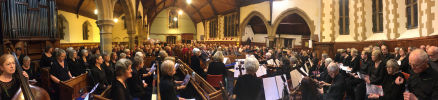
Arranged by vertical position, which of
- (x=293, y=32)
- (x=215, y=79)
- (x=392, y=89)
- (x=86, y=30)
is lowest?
(x=215, y=79)

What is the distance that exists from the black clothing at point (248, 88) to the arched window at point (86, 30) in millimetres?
17094

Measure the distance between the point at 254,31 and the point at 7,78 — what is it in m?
21.3

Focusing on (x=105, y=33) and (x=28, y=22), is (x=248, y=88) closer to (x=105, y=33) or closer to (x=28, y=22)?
(x=105, y=33)

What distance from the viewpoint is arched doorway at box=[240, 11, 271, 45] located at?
66.3 feet

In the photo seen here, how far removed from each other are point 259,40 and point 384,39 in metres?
12.4

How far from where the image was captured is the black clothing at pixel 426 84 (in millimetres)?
2455

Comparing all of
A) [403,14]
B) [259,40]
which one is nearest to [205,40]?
[259,40]

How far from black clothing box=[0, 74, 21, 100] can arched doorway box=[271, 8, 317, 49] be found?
47.2ft

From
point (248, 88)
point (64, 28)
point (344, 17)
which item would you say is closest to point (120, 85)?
point (248, 88)

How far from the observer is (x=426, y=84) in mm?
2502

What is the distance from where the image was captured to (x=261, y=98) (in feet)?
11.1

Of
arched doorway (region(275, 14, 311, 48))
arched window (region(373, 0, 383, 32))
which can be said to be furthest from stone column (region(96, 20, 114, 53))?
arched doorway (region(275, 14, 311, 48))

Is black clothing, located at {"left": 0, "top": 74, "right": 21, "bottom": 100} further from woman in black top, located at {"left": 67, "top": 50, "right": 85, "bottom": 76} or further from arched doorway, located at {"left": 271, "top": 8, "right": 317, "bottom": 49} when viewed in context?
arched doorway, located at {"left": 271, "top": 8, "right": 317, "bottom": 49}

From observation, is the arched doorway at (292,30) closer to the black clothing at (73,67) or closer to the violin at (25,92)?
the black clothing at (73,67)
